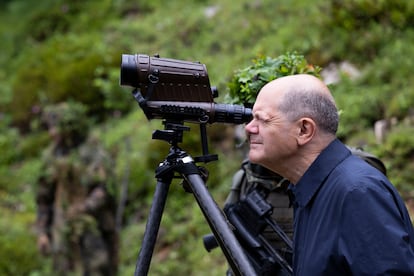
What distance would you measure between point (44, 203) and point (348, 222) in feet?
15.8

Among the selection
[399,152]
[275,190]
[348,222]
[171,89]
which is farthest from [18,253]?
[348,222]

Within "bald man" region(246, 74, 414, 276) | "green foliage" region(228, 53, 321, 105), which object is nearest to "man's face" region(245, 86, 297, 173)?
"bald man" region(246, 74, 414, 276)

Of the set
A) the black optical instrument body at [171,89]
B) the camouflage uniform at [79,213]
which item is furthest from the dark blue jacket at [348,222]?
the camouflage uniform at [79,213]

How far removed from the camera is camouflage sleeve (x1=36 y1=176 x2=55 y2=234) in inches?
234

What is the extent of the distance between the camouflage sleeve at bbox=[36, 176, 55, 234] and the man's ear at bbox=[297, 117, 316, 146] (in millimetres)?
4418

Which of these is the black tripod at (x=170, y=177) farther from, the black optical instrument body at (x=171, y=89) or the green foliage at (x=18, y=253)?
the green foliage at (x=18, y=253)

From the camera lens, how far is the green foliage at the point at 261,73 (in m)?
2.90

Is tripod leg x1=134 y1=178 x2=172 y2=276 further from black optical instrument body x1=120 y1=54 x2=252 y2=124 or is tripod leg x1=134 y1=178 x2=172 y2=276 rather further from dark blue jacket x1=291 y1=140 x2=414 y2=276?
dark blue jacket x1=291 y1=140 x2=414 y2=276

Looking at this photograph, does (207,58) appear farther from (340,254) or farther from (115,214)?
(340,254)

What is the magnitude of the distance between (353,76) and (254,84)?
416cm

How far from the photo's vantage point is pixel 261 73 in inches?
114

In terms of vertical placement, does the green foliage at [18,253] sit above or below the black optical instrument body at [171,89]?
below

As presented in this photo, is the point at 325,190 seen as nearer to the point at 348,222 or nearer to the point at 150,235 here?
the point at 348,222

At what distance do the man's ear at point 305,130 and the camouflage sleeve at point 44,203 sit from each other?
4.42 meters
